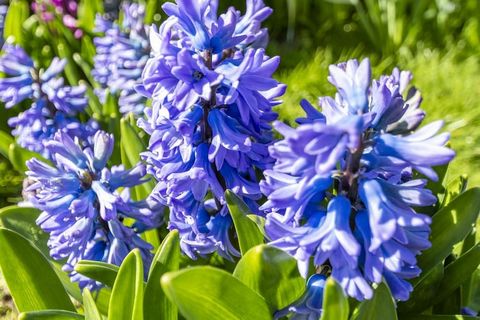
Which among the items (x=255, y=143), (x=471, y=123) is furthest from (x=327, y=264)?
(x=471, y=123)

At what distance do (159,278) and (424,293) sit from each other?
0.72 m

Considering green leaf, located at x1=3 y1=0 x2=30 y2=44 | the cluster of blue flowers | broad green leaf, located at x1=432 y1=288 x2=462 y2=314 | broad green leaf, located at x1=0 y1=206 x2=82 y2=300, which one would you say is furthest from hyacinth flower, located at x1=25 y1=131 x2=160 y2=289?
green leaf, located at x1=3 y1=0 x2=30 y2=44

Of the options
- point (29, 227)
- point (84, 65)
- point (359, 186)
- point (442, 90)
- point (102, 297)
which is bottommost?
point (102, 297)

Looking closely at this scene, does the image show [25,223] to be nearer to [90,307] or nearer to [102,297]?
[102,297]

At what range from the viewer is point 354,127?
1053 millimetres

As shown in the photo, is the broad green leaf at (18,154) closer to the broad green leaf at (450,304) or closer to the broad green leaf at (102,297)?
the broad green leaf at (102,297)

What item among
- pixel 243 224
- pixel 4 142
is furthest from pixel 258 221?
pixel 4 142

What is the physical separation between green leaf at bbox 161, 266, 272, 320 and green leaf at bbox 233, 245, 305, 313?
4cm

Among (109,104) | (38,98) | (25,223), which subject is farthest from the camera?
(109,104)

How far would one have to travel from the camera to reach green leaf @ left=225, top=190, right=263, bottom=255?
4.73ft

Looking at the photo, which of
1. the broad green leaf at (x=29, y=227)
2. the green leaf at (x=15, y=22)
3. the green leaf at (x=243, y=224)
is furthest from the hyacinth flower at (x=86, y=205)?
the green leaf at (x=15, y=22)

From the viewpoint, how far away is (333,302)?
118 centimetres

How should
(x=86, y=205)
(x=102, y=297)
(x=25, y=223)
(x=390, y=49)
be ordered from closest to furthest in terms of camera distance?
(x=86, y=205) < (x=102, y=297) < (x=25, y=223) < (x=390, y=49)

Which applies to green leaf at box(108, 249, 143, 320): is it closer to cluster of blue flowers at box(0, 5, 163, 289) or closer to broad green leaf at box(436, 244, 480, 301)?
cluster of blue flowers at box(0, 5, 163, 289)
